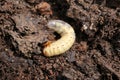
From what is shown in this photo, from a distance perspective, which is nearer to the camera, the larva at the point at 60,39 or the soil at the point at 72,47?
the soil at the point at 72,47

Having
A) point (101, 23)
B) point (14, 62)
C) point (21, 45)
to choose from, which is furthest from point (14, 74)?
point (101, 23)

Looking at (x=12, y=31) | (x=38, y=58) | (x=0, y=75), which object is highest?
(x=12, y=31)

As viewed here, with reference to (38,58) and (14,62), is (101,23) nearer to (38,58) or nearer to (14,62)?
(38,58)

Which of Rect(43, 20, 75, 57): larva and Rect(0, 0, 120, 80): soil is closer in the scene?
Rect(0, 0, 120, 80): soil

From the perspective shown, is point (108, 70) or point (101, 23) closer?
point (108, 70)

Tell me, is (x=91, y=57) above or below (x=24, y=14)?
below
